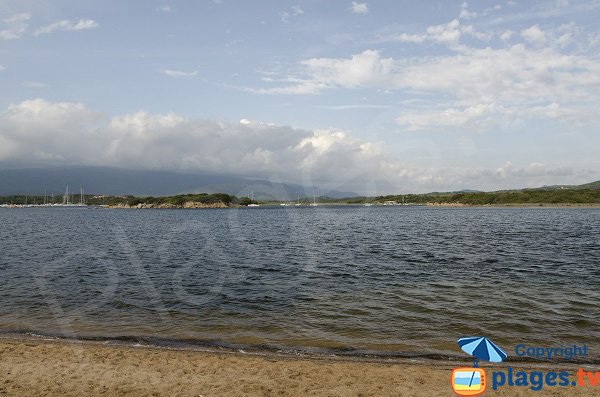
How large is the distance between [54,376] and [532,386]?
1771 centimetres

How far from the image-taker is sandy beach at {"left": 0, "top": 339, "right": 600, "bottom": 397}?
14.1m

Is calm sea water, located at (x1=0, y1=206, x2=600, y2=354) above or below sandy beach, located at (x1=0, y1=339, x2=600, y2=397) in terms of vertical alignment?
below

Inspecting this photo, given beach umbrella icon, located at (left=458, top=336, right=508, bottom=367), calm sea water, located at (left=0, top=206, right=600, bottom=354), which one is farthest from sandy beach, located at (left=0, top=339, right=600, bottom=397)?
beach umbrella icon, located at (left=458, top=336, right=508, bottom=367)

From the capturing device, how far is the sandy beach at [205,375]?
14.1 m

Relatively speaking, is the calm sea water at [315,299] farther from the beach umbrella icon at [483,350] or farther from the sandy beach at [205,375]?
the beach umbrella icon at [483,350]

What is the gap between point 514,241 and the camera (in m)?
70.6

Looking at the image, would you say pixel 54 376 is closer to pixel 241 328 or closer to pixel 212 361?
pixel 212 361

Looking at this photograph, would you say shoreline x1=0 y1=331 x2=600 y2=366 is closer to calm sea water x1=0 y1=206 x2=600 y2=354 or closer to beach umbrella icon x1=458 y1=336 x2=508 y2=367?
calm sea water x1=0 y1=206 x2=600 y2=354

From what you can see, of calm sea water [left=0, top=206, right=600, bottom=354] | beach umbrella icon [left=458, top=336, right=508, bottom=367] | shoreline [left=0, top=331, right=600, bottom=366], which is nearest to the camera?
beach umbrella icon [left=458, top=336, right=508, bottom=367]

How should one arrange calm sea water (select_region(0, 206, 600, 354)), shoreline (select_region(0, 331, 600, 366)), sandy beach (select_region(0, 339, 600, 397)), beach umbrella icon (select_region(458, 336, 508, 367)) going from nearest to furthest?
beach umbrella icon (select_region(458, 336, 508, 367)) < sandy beach (select_region(0, 339, 600, 397)) < shoreline (select_region(0, 331, 600, 366)) < calm sea water (select_region(0, 206, 600, 354))

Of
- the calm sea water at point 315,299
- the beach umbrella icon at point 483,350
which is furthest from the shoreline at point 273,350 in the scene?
the beach umbrella icon at point 483,350

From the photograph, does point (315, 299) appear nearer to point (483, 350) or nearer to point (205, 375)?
point (205, 375)

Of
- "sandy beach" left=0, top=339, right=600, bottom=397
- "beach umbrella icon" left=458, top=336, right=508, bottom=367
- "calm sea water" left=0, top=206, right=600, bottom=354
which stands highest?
"beach umbrella icon" left=458, top=336, right=508, bottom=367

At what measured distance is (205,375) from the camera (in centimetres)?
1554
